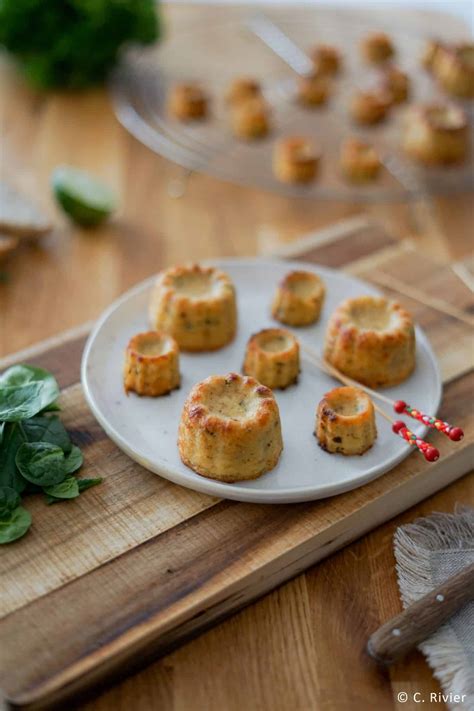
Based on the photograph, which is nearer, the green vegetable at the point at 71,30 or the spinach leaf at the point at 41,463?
the spinach leaf at the point at 41,463

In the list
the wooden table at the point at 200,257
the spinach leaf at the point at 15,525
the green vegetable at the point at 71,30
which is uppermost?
the green vegetable at the point at 71,30

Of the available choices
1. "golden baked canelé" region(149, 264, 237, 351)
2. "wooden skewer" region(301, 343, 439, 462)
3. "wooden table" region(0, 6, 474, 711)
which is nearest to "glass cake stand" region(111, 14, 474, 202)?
"wooden table" region(0, 6, 474, 711)

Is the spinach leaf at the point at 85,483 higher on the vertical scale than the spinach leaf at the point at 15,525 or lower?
lower

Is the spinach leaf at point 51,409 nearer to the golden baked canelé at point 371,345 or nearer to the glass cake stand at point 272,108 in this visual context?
the golden baked canelé at point 371,345

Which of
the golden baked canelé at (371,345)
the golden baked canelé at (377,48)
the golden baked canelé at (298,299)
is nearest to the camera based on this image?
the golden baked canelé at (371,345)

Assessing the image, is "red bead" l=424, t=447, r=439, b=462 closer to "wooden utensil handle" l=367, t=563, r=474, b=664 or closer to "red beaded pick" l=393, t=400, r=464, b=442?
"red beaded pick" l=393, t=400, r=464, b=442

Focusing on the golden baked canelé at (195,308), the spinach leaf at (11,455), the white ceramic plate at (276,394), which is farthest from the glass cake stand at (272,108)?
the spinach leaf at (11,455)

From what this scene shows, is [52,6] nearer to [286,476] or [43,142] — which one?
[43,142]

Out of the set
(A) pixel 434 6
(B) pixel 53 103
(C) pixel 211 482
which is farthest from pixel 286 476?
(A) pixel 434 6
